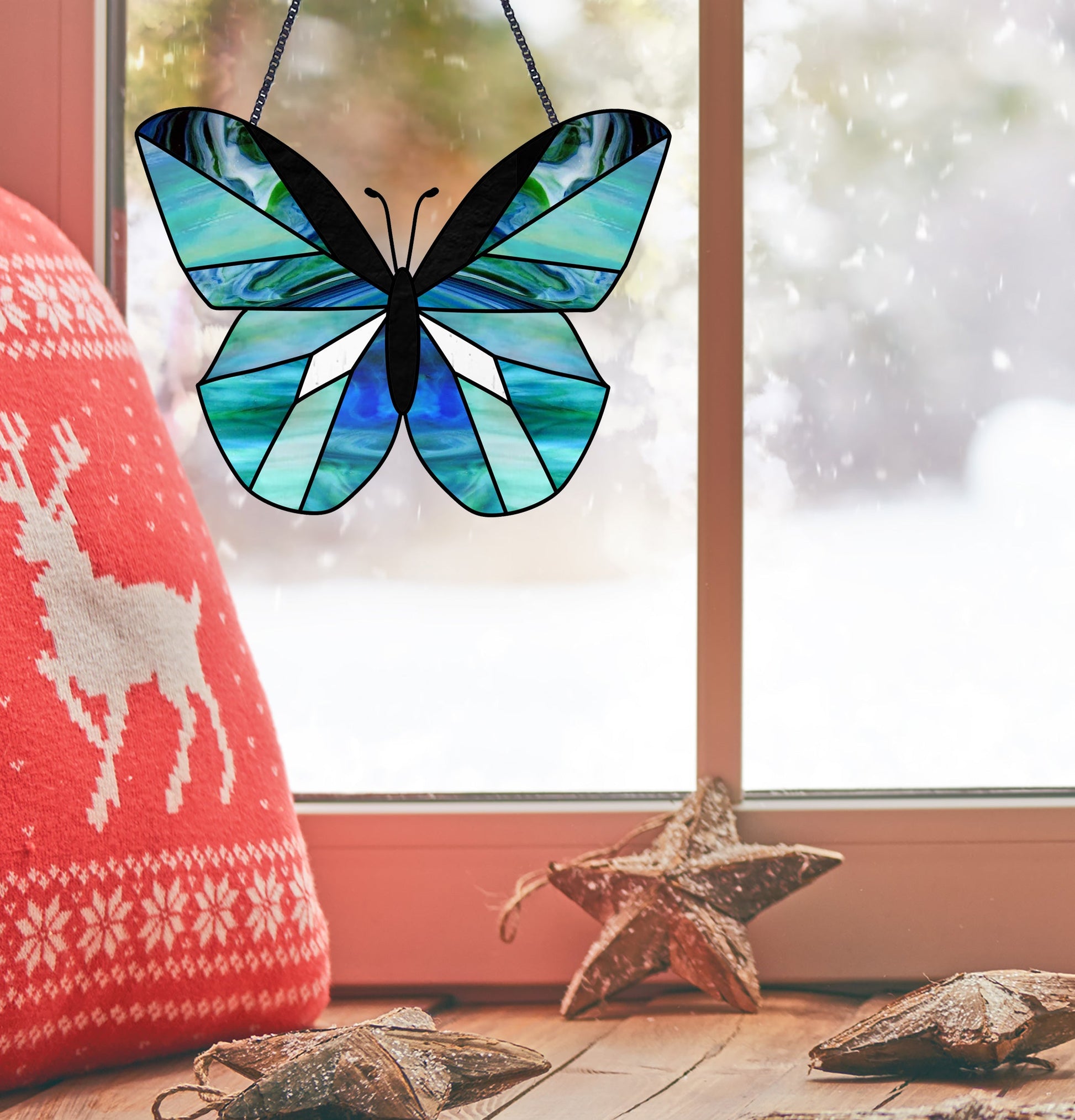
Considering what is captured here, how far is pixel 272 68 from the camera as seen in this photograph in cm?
81

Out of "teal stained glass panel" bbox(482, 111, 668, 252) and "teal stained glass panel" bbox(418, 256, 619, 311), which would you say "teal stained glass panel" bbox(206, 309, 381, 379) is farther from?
"teal stained glass panel" bbox(482, 111, 668, 252)

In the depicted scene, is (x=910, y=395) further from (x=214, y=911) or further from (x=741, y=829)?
(x=214, y=911)

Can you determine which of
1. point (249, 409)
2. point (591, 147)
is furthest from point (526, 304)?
point (249, 409)

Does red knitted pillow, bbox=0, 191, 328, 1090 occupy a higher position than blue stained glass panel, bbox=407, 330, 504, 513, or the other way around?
blue stained glass panel, bbox=407, 330, 504, 513

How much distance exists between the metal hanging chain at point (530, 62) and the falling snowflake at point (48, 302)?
0.37 metres

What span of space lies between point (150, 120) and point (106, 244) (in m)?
0.12

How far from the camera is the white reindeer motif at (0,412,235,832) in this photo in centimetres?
61

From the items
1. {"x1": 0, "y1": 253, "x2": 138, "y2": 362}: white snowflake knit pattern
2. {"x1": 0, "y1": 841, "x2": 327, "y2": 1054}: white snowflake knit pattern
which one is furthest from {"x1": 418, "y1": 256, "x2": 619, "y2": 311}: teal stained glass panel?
{"x1": 0, "y1": 841, "x2": 327, "y2": 1054}: white snowflake knit pattern

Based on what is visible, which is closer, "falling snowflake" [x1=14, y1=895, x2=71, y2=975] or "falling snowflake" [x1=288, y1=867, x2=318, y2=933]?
"falling snowflake" [x1=14, y1=895, x2=71, y2=975]

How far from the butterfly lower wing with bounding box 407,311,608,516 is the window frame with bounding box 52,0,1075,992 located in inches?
4.3

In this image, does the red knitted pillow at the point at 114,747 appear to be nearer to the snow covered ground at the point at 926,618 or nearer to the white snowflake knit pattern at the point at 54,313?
the white snowflake knit pattern at the point at 54,313

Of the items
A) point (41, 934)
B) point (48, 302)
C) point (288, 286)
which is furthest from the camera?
point (288, 286)

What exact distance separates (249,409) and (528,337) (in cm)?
21

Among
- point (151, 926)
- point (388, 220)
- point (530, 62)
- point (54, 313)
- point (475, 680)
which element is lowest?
point (151, 926)
